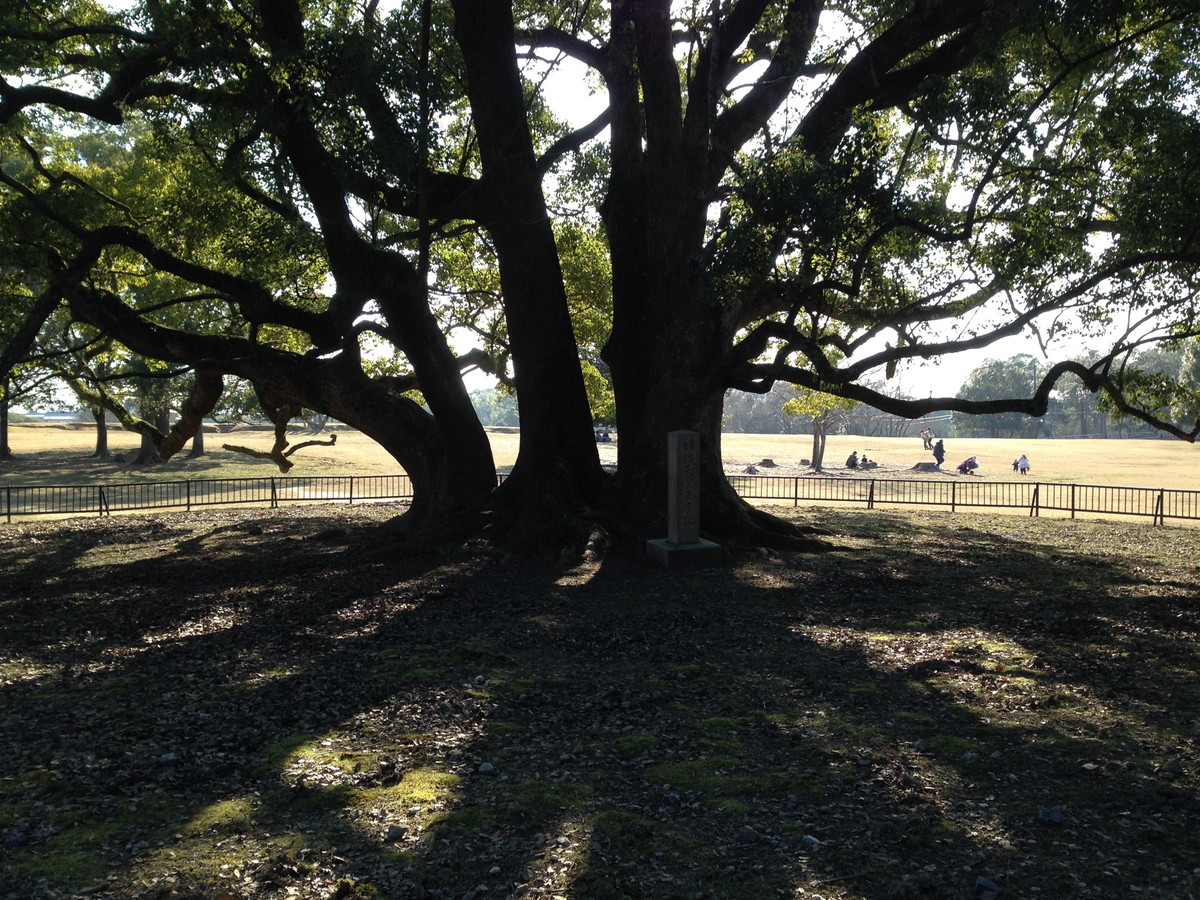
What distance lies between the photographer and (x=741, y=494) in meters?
29.2

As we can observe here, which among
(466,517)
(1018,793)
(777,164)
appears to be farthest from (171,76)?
(1018,793)

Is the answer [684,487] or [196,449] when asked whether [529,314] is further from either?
[196,449]

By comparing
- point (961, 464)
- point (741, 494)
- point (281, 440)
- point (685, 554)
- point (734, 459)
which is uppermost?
point (281, 440)

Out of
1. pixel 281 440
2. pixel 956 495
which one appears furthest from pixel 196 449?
pixel 956 495

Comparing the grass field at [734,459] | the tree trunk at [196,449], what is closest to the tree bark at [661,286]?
the grass field at [734,459]

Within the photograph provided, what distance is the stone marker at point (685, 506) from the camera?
12.3 m

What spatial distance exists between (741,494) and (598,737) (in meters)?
23.7

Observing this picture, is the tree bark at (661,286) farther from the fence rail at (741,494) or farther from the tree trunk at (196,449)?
the tree trunk at (196,449)

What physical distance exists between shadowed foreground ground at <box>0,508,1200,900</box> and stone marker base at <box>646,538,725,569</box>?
0.50 meters

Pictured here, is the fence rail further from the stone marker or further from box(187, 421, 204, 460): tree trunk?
the stone marker

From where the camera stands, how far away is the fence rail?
80.9 ft

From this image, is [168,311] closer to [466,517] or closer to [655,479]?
[466,517]

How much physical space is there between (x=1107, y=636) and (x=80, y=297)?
15.2 meters

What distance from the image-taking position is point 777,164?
10.9m
